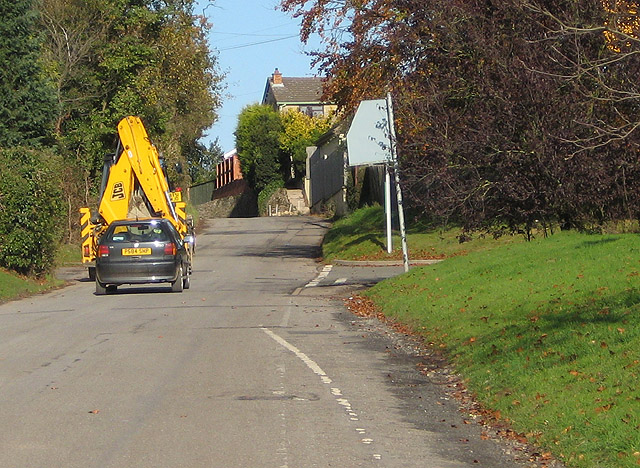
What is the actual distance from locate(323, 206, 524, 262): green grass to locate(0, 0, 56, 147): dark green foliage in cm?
1053

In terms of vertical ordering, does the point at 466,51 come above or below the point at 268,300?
above

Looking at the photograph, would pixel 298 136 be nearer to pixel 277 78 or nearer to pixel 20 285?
pixel 277 78

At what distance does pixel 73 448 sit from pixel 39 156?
1968 centimetres

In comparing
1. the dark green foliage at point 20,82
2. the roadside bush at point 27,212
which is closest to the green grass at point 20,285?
the roadside bush at point 27,212

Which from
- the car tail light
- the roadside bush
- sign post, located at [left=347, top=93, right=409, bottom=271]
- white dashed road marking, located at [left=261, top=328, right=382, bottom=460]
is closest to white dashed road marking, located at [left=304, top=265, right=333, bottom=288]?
sign post, located at [left=347, top=93, right=409, bottom=271]

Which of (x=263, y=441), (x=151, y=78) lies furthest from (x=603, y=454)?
(x=151, y=78)

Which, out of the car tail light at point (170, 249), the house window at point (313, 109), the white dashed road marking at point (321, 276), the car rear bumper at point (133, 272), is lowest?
the white dashed road marking at point (321, 276)

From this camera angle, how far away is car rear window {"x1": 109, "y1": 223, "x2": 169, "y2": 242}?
68.5 feet

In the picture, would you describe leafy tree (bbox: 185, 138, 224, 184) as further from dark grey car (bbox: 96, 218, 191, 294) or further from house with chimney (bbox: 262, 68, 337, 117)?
dark grey car (bbox: 96, 218, 191, 294)

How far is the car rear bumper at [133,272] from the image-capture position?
813 inches

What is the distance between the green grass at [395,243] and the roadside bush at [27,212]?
976cm

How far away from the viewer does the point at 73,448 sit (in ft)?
24.2

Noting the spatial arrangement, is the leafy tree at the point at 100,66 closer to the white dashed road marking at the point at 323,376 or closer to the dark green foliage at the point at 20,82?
the dark green foliage at the point at 20,82

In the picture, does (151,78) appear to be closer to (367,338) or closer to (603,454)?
(367,338)
